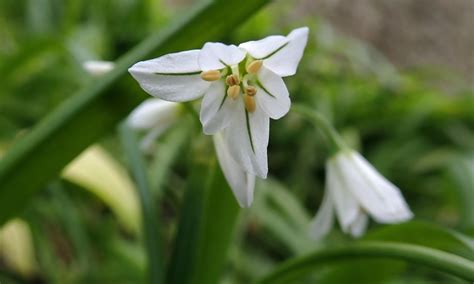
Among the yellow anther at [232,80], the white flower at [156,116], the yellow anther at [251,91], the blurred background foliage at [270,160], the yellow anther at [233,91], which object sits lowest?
the blurred background foliage at [270,160]

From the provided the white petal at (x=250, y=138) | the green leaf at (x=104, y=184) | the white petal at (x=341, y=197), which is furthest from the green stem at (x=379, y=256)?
the green leaf at (x=104, y=184)

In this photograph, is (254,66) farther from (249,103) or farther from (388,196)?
(388,196)

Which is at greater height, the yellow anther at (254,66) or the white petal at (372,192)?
the yellow anther at (254,66)

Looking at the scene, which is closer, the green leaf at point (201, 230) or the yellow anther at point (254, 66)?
the yellow anther at point (254, 66)

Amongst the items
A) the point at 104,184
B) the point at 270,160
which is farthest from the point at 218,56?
the point at 270,160

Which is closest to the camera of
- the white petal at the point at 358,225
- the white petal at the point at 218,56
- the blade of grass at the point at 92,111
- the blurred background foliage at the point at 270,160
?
the white petal at the point at 218,56

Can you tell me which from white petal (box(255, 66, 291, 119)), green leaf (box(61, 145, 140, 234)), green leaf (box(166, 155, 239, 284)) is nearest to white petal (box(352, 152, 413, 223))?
green leaf (box(166, 155, 239, 284))

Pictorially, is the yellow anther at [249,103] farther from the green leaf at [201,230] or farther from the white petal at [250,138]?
the green leaf at [201,230]

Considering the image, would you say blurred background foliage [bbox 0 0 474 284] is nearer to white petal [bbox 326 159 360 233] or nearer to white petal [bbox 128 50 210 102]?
white petal [bbox 326 159 360 233]

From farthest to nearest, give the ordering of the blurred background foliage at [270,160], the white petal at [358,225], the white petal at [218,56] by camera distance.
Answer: the blurred background foliage at [270,160]
the white petal at [358,225]
the white petal at [218,56]
